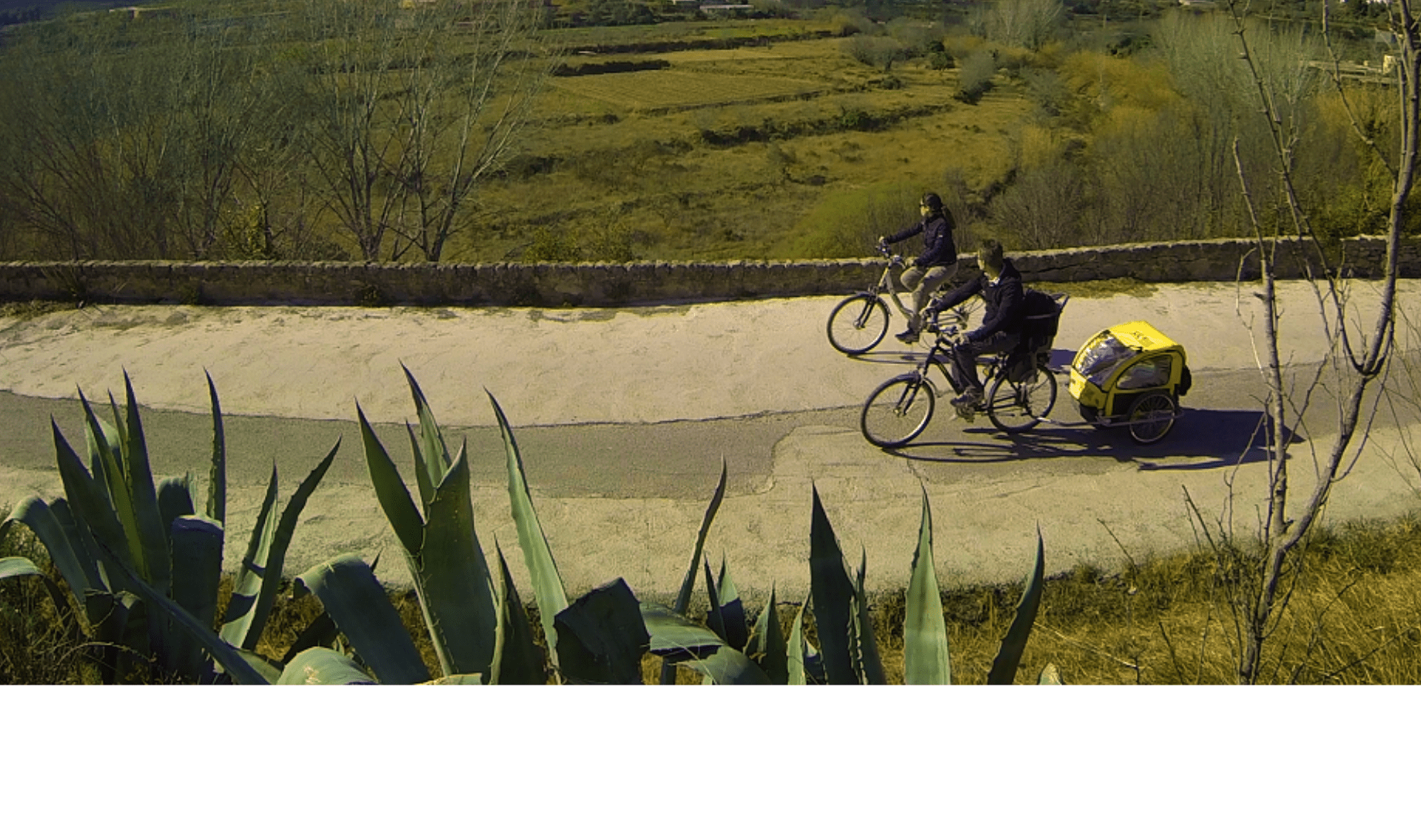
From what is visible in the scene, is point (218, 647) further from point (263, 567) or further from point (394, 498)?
point (263, 567)

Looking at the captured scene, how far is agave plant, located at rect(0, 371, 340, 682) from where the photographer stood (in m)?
3.79

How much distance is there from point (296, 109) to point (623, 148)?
104ft

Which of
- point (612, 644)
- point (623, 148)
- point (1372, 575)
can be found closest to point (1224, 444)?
point (1372, 575)

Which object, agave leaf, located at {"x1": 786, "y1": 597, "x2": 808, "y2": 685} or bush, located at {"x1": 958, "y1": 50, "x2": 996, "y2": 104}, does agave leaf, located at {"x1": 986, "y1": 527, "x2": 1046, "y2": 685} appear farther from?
bush, located at {"x1": 958, "y1": 50, "x2": 996, "y2": 104}

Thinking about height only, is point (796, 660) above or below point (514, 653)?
below

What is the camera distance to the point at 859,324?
1017 centimetres

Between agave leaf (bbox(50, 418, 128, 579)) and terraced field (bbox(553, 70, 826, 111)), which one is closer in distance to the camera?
agave leaf (bbox(50, 418, 128, 579))

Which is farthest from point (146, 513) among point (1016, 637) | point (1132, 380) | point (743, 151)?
point (743, 151)

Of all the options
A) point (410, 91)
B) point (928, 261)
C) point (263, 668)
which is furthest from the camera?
point (410, 91)

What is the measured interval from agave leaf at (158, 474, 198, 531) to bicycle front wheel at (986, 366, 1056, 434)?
5.47m

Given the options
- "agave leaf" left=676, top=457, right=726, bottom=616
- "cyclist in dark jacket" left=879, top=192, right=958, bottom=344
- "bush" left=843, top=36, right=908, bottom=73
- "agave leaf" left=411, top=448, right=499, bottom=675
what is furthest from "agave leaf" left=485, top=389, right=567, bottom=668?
"bush" left=843, top=36, right=908, bottom=73

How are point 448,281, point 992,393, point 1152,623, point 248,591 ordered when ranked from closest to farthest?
point 248,591 < point 1152,623 < point 992,393 < point 448,281

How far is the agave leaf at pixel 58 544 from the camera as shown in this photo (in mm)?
3826

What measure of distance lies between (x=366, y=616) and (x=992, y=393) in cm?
571
